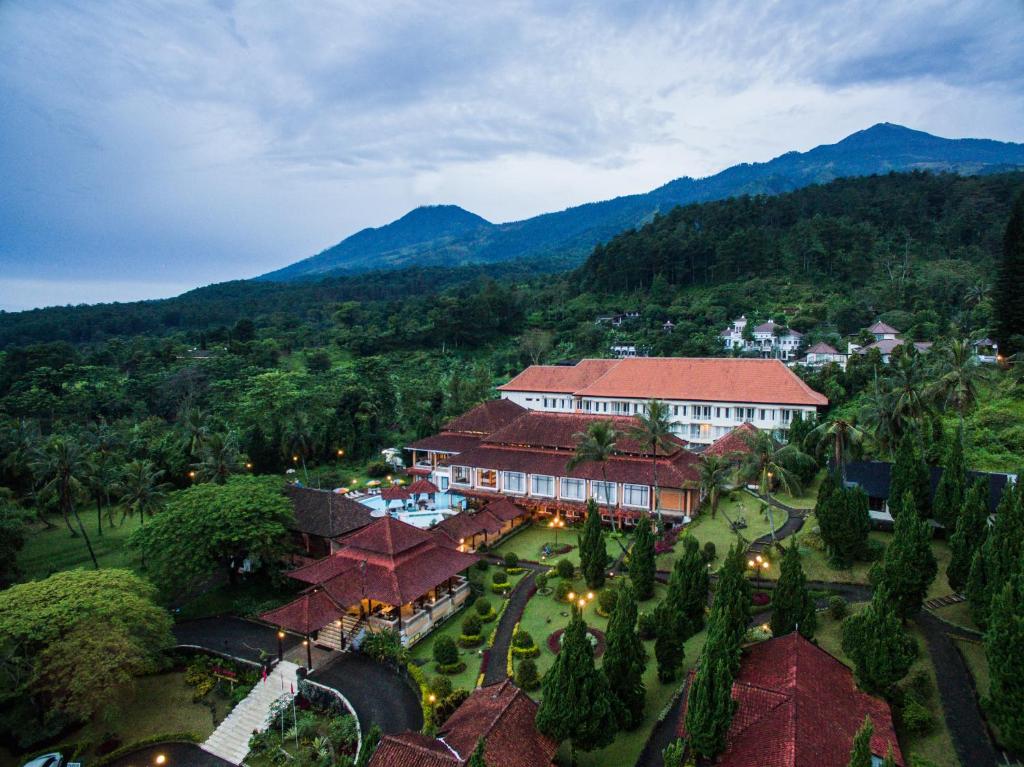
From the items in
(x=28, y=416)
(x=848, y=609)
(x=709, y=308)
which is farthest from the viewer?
(x=709, y=308)

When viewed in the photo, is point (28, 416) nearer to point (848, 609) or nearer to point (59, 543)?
point (59, 543)

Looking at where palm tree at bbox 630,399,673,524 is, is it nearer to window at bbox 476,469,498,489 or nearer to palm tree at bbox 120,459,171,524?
window at bbox 476,469,498,489

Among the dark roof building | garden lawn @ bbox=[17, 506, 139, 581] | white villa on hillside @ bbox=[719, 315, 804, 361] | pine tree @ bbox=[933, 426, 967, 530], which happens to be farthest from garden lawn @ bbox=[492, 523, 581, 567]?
white villa on hillside @ bbox=[719, 315, 804, 361]

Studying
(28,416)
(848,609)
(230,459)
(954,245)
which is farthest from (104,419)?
(954,245)

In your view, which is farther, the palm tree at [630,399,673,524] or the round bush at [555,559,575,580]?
the palm tree at [630,399,673,524]

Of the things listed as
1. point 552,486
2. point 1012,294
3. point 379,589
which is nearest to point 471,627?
point 379,589
